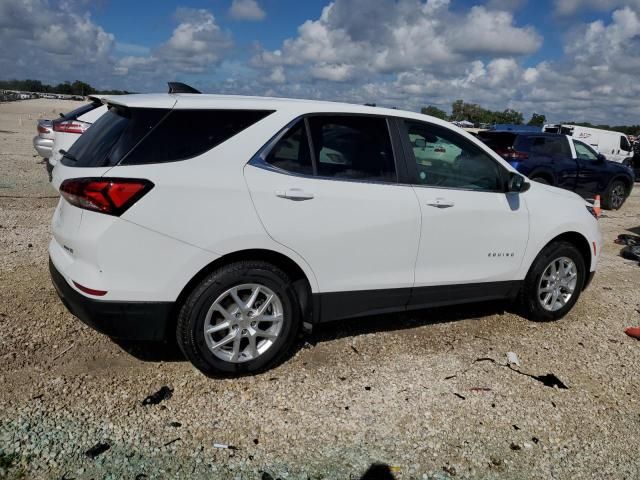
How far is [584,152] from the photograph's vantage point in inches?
515

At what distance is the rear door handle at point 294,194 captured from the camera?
11.5 feet

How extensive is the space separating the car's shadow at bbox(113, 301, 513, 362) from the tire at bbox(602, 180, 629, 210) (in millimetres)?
9141

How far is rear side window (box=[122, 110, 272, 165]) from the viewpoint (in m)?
3.26

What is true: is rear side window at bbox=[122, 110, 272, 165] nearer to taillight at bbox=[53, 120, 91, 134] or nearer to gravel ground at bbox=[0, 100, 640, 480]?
gravel ground at bbox=[0, 100, 640, 480]

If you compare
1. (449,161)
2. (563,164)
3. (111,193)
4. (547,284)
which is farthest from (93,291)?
(563,164)

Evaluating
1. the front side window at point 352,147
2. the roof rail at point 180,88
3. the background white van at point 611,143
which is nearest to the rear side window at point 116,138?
the roof rail at point 180,88

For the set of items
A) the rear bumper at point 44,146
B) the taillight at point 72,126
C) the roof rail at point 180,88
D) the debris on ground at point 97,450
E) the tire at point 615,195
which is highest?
the roof rail at point 180,88

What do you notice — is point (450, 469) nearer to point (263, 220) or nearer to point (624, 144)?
point (263, 220)

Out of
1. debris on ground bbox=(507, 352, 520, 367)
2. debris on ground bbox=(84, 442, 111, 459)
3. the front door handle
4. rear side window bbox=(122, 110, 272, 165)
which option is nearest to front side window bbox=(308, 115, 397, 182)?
the front door handle

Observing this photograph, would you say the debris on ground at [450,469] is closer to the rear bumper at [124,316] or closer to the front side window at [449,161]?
the rear bumper at [124,316]

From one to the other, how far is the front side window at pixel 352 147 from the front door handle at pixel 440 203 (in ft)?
1.12

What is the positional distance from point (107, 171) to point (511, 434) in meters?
2.84

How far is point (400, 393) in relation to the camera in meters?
3.70

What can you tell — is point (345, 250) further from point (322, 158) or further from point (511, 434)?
point (511, 434)
